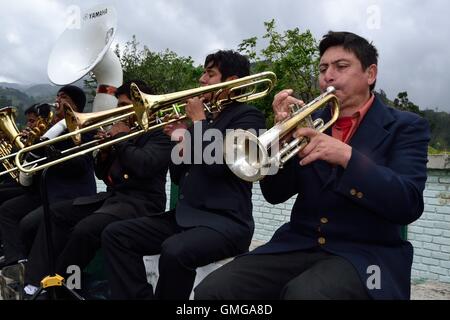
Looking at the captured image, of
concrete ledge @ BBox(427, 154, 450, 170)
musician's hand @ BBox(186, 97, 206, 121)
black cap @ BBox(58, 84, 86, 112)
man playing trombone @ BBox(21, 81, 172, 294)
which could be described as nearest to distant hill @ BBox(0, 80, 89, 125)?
black cap @ BBox(58, 84, 86, 112)

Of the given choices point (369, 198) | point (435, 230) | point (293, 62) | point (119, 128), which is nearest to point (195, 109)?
point (119, 128)

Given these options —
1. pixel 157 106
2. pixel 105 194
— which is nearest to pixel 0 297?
pixel 105 194

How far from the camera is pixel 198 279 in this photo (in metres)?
2.61

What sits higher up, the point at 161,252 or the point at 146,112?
the point at 146,112

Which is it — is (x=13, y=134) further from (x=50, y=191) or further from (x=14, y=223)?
(x=14, y=223)

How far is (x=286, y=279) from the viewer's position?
80.4 inches

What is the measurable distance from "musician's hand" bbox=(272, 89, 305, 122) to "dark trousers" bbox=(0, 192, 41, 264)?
2883 mm

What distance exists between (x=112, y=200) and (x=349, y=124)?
5.89 ft

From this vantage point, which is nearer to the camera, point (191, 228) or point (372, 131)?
→ point (372, 131)

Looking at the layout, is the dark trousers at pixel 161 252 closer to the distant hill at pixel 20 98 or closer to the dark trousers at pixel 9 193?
the distant hill at pixel 20 98

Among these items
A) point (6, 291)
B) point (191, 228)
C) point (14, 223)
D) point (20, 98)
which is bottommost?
point (6, 291)

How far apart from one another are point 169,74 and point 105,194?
2018cm

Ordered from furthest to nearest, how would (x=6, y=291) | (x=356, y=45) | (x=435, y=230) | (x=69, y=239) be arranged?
(x=435, y=230), (x=6, y=291), (x=69, y=239), (x=356, y=45)

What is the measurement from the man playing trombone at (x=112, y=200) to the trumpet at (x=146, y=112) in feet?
0.33
